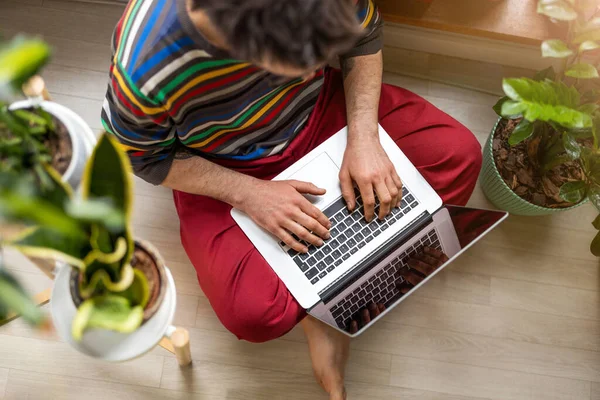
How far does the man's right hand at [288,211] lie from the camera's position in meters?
1.06

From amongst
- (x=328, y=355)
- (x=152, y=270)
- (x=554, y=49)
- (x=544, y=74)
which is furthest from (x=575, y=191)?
(x=152, y=270)

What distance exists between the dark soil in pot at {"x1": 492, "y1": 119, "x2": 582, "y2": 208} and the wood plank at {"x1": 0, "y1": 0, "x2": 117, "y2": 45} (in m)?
1.15

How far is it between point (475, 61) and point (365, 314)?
93cm

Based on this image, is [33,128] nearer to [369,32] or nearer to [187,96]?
[187,96]

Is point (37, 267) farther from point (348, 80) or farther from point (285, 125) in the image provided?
point (348, 80)

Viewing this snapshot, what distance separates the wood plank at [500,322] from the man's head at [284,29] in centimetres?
98

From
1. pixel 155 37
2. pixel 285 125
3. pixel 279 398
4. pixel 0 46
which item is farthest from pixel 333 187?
pixel 0 46

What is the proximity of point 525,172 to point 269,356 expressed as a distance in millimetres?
831

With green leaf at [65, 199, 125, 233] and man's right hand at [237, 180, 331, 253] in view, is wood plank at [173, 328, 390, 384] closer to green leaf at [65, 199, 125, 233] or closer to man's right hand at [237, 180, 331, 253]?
man's right hand at [237, 180, 331, 253]

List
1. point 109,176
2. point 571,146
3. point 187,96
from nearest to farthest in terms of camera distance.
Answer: point 109,176 < point 187,96 < point 571,146

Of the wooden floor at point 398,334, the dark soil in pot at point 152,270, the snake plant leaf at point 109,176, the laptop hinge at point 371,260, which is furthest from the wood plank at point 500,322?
the snake plant leaf at point 109,176

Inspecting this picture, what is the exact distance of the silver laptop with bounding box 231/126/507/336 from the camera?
3.59 ft

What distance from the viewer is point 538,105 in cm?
88

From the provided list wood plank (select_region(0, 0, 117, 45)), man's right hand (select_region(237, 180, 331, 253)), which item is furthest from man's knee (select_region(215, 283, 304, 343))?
wood plank (select_region(0, 0, 117, 45))
